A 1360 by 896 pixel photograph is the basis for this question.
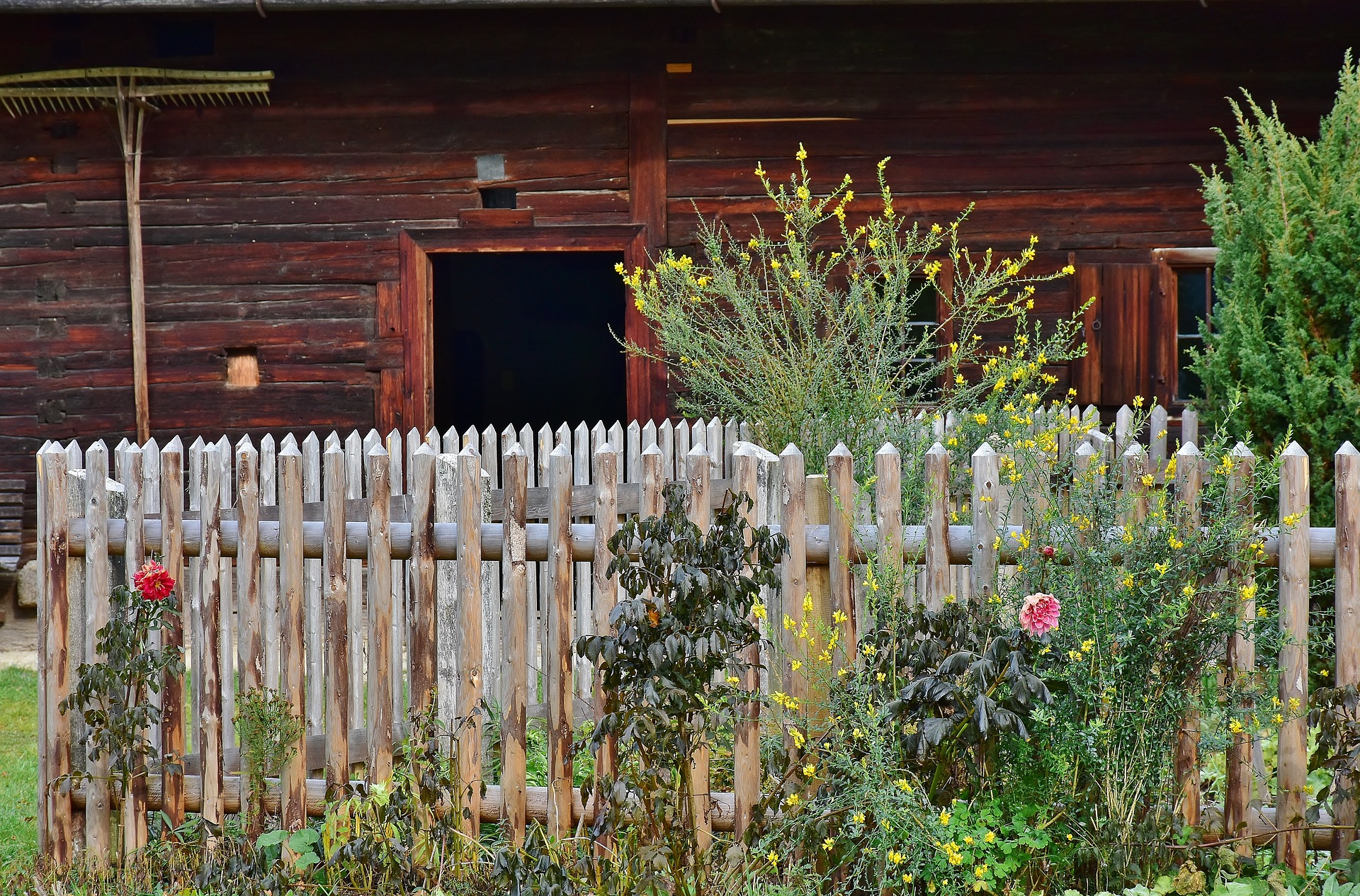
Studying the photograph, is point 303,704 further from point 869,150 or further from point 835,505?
point 869,150

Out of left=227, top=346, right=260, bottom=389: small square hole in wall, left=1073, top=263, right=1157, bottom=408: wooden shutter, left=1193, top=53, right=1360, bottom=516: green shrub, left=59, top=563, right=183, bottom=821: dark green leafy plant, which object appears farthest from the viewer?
left=227, top=346, right=260, bottom=389: small square hole in wall

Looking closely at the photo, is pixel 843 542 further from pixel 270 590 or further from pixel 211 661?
pixel 270 590

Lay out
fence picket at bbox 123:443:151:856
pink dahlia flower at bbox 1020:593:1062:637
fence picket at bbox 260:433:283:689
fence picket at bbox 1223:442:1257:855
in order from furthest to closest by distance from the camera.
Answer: fence picket at bbox 260:433:283:689, fence picket at bbox 123:443:151:856, fence picket at bbox 1223:442:1257:855, pink dahlia flower at bbox 1020:593:1062:637

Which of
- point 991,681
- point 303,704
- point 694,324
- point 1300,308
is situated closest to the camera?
point 991,681

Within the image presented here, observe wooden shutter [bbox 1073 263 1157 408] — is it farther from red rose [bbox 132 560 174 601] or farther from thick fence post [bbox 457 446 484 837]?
red rose [bbox 132 560 174 601]

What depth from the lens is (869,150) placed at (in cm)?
783

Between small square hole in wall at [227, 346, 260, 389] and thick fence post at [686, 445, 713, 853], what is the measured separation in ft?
17.9

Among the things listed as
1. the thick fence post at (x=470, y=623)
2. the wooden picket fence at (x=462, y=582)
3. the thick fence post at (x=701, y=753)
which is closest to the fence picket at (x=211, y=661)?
the wooden picket fence at (x=462, y=582)

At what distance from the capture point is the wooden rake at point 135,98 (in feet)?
25.6

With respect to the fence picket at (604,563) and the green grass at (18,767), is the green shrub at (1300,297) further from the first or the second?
the green grass at (18,767)

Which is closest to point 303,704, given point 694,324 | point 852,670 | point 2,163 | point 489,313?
point 852,670

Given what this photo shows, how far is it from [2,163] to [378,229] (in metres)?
2.53

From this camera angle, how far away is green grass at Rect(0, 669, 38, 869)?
4.10 meters

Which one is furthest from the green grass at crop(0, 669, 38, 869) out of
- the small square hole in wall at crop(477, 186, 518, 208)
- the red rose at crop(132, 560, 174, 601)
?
the small square hole in wall at crop(477, 186, 518, 208)
